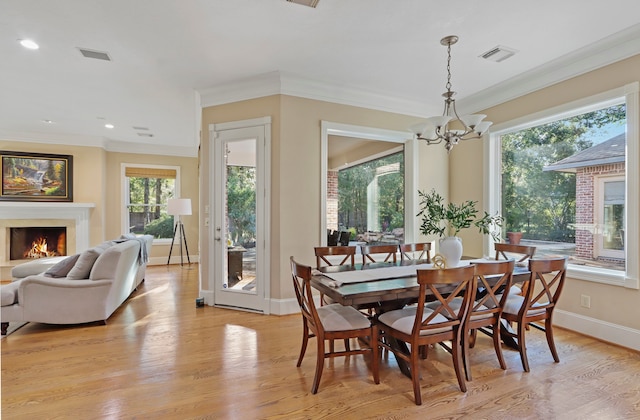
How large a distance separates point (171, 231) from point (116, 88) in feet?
13.4

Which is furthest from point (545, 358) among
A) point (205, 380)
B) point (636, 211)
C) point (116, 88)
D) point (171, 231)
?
point (171, 231)

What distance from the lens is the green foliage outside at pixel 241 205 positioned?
4.07m

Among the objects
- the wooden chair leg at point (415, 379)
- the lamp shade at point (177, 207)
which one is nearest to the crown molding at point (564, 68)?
the wooden chair leg at point (415, 379)

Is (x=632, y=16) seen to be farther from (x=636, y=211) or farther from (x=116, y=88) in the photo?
(x=116, y=88)

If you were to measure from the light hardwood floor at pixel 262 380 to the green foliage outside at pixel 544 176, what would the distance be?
47.0 inches

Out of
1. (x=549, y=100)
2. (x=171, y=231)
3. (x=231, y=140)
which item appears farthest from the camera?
(x=171, y=231)

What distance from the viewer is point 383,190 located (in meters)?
4.82

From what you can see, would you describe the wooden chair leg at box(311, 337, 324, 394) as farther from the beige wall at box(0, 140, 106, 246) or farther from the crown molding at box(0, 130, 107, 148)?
the crown molding at box(0, 130, 107, 148)

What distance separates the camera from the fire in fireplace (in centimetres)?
611

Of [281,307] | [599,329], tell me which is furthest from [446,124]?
[281,307]

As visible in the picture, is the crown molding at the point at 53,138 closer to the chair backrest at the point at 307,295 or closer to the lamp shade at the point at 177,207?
the lamp shade at the point at 177,207

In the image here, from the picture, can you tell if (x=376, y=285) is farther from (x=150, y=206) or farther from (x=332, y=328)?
(x=150, y=206)

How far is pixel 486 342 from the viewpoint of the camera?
3.06 meters

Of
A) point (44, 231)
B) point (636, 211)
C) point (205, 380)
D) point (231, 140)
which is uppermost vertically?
point (231, 140)
